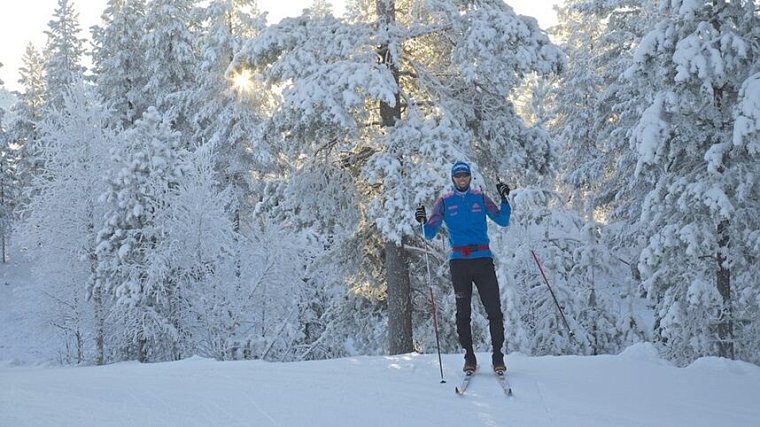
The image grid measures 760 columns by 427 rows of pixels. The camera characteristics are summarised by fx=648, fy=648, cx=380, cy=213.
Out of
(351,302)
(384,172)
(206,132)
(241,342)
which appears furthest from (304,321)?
(384,172)

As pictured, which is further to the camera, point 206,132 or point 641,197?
point 206,132

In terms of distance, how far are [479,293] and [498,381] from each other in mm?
923

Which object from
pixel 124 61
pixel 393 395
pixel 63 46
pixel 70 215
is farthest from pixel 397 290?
pixel 63 46

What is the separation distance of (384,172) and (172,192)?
970cm

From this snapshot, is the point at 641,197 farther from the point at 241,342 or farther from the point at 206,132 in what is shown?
the point at 206,132

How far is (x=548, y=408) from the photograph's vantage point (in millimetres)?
5340

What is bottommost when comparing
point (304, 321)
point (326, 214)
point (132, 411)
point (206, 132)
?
point (304, 321)

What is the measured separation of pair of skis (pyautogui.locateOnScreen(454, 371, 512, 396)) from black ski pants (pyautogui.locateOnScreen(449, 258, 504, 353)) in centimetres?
29

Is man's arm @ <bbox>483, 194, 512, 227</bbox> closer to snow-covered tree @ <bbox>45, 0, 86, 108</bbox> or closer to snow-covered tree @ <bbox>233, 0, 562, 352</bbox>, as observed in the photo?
snow-covered tree @ <bbox>233, 0, 562, 352</bbox>

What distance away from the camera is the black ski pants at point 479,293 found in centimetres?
662

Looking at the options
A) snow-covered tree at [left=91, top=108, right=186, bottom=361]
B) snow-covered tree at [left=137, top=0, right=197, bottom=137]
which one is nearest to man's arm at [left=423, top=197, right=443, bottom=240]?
snow-covered tree at [left=91, top=108, right=186, bottom=361]

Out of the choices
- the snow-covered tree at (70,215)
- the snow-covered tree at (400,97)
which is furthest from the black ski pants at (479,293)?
the snow-covered tree at (70,215)

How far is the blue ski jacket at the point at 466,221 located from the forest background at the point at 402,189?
1.58 metres

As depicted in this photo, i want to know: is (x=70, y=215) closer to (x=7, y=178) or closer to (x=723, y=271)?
(x=723, y=271)
